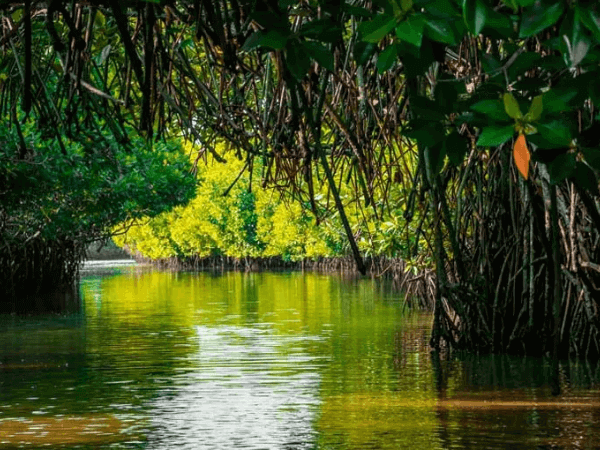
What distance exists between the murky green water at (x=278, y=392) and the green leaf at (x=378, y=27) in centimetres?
572

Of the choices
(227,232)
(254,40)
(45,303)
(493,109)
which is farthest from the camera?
(227,232)

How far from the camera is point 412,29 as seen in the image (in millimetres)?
2262

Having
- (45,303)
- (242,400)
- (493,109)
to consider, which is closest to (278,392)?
(242,400)

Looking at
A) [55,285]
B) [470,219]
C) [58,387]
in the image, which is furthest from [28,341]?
[55,285]

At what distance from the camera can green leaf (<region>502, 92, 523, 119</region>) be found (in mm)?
2314

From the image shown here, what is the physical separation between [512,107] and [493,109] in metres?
0.06

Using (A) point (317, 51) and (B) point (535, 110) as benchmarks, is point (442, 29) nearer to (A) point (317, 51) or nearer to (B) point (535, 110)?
(B) point (535, 110)

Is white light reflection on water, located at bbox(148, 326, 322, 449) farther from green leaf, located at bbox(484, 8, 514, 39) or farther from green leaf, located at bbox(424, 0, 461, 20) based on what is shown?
green leaf, located at bbox(424, 0, 461, 20)

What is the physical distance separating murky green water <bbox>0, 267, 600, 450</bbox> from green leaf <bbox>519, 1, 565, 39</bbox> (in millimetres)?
5932

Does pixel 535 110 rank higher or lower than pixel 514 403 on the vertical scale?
higher

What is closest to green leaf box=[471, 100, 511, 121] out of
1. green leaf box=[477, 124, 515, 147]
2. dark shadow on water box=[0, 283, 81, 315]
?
green leaf box=[477, 124, 515, 147]

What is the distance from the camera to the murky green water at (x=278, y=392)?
8359 millimetres

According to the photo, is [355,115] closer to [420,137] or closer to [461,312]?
[420,137]

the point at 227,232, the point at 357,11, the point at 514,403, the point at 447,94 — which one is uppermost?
the point at 227,232
